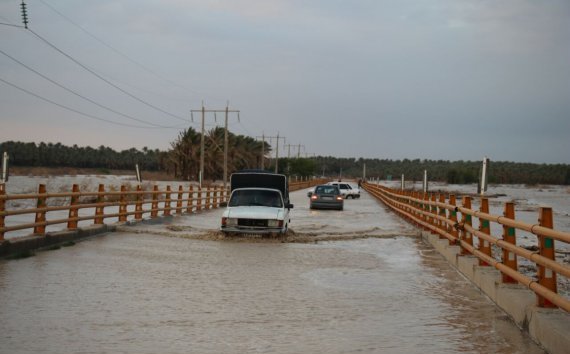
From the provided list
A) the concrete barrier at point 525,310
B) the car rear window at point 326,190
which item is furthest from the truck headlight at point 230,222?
the car rear window at point 326,190

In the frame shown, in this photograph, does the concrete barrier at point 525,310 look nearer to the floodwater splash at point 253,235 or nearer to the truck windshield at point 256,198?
the floodwater splash at point 253,235

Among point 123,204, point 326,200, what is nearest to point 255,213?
point 123,204

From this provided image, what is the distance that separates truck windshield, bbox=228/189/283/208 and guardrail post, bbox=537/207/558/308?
13.8 metres

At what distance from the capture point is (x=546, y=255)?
7.45 m

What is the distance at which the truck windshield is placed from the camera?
830 inches

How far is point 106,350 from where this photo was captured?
261 inches

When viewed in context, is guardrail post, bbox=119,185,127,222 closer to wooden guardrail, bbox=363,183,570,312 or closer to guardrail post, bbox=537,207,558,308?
wooden guardrail, bbox=363,183,570,312

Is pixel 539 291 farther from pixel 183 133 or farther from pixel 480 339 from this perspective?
pixel 183 133

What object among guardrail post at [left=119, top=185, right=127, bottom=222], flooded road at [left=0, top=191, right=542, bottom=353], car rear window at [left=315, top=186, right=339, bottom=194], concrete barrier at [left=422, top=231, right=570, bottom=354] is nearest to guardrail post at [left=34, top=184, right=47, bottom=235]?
flooded road at [left=0, top=191, right=542, bottom=353]

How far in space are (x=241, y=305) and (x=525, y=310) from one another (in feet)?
11.2

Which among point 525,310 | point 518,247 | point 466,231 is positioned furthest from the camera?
point 466,231

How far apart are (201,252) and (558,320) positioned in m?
10.1

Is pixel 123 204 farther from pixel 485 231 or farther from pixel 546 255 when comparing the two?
pixel 546 255

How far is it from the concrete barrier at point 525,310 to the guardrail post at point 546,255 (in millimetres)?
115
